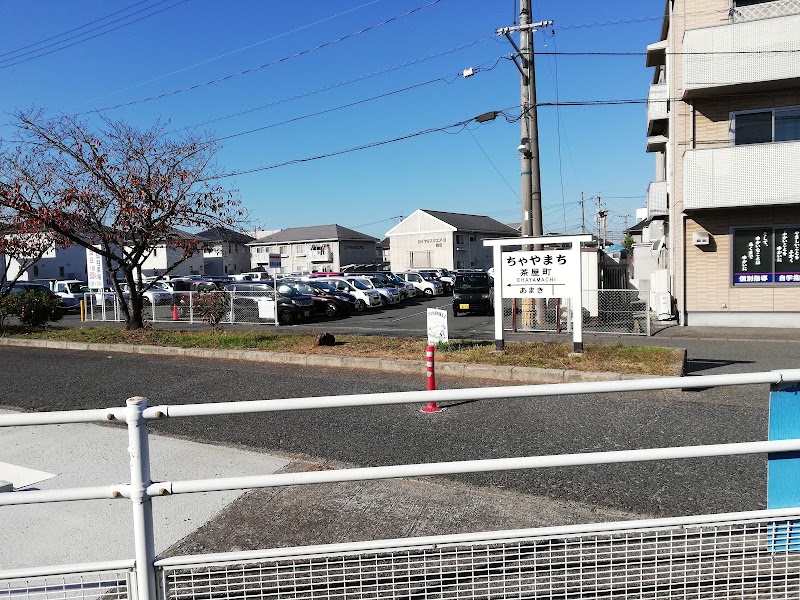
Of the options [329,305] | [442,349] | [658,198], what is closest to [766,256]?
[658,198]

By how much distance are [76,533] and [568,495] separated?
3.50 m

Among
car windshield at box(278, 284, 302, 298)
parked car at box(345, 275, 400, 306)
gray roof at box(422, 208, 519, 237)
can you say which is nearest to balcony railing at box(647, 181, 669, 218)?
parked car at box(345, 275, 400, 306)

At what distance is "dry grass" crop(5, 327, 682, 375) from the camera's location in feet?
31.4

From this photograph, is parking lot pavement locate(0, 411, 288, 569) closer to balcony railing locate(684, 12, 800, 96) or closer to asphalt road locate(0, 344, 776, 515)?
asphalt road locate(0, 344, 776, 515)

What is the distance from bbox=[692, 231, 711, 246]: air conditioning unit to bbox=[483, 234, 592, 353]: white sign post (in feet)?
24.0

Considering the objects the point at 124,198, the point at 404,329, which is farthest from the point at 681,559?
the point at 404,329

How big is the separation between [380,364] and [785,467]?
7883 mm

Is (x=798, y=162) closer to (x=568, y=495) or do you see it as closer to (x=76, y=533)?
(x=568, y=495)

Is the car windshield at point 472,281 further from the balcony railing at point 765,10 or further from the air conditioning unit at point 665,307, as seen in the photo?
the balcony railing at point 765,10

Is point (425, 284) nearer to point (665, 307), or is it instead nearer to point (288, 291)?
point (288, 291)

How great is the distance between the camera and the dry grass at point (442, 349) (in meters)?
9.58

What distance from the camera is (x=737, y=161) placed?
1523cm

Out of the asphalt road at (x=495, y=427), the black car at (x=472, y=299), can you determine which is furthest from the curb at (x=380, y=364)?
the black car at (x=472, y=299)

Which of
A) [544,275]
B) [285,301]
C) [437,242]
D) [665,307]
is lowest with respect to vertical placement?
[665,307]
